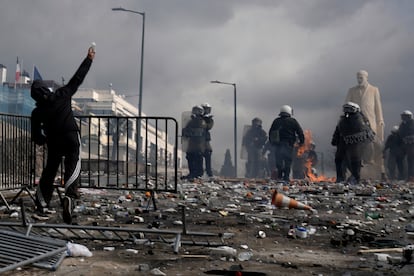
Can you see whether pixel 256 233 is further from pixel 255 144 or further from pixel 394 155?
pixel 255 144

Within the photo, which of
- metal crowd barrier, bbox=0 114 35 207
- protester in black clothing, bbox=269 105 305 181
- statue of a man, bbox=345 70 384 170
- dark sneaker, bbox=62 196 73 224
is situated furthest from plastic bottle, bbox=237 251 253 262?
statue of a man, bbox=345 70 384 170

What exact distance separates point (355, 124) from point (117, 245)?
10.7 meters

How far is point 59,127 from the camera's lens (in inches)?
241

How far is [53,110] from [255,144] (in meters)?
18.2

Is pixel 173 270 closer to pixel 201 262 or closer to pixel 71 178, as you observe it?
pixel 201 262

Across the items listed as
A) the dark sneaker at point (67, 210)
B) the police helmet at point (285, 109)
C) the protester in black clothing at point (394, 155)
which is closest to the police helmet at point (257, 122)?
the protester in black clothing at point (394, 155)

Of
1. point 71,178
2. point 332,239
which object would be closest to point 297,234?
point 332,239

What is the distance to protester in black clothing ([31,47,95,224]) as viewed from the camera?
19.9 feet

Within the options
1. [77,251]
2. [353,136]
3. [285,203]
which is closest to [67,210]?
[77,251]

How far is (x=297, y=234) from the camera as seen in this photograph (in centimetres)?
518

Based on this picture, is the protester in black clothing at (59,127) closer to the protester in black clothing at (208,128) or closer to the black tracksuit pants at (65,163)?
the black tracksuit pants at (65,163)

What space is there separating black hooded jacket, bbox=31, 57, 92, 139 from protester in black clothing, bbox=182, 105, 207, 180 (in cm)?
1067

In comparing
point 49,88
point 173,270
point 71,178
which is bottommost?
point 173,270

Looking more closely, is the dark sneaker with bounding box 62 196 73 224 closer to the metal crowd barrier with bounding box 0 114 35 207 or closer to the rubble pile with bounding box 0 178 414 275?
the rubble pile with bounding box 0 178 414 275
